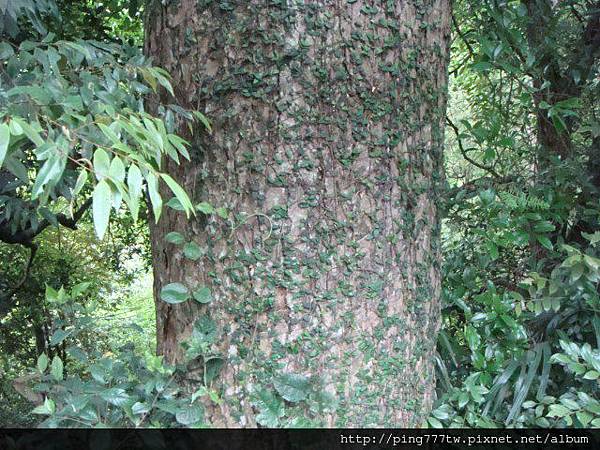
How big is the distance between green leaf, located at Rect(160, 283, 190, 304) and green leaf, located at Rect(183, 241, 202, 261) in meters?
0.08

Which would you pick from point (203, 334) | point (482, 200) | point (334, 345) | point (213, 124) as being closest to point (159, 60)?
point (213, 124)

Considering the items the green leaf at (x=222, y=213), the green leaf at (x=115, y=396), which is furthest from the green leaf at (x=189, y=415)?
the green leaf at (x=222, y=213)

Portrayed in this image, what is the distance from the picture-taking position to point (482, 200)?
2102mm

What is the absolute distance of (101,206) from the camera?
33.0 inches

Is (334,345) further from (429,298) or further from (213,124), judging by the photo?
(213,124)

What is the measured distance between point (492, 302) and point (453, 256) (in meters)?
0.66

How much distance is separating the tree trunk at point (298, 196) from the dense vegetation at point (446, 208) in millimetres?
57

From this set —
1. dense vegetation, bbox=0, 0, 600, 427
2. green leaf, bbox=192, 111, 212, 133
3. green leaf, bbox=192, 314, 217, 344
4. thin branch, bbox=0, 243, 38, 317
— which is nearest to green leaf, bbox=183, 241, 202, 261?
dense vegetation, bbox=0, 0, 600, 427

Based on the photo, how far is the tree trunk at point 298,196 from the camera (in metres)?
1.46

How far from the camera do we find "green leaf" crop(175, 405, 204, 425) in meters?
1.36

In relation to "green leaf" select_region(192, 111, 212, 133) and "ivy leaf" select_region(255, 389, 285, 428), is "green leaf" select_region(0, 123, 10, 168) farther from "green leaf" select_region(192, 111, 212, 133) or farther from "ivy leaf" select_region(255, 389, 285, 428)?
"ivy leaf" select_region(255, 389, 285, 428)

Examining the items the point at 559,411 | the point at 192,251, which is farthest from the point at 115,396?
the point at 559,411

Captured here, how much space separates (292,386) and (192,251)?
416 mm

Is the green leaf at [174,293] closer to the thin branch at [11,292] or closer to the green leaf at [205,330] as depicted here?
the green leaf at [205,330]
